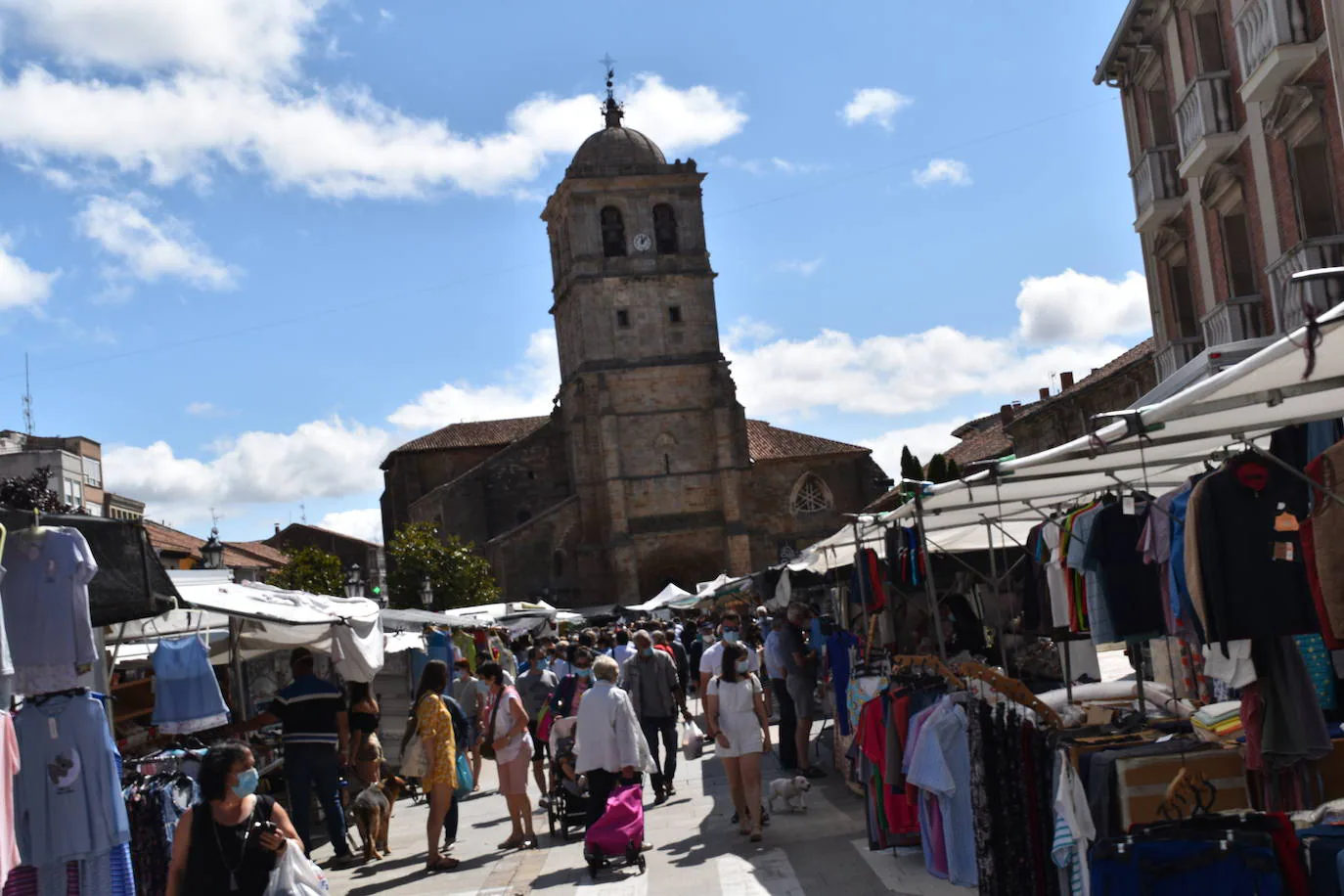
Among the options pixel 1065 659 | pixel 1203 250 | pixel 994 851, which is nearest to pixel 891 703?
pixel 1065 659

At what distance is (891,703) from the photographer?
9.38 m

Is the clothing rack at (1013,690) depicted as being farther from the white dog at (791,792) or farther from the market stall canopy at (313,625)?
the market stall canopy at (313,625)

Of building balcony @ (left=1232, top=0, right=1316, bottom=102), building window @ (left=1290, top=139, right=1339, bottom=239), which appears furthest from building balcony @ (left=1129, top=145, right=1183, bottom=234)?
building window @ (left=1290, top=139, right=1339, bottom=239)

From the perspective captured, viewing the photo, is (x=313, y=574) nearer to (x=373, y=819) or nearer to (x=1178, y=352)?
(x=1178, y=352)

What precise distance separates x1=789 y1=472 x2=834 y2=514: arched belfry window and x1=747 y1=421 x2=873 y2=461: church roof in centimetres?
113

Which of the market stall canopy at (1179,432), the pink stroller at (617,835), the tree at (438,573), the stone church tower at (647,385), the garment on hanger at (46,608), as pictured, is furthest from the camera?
the stone church tower at (647,385)

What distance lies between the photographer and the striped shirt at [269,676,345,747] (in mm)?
12289

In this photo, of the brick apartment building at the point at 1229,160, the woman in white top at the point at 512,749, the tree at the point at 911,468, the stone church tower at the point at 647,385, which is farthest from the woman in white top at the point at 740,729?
the stone church tower at the point at 647,385

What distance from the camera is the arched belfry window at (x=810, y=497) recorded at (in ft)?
198

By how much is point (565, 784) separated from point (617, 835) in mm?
2446

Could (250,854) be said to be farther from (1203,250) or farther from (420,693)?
(1203,250)

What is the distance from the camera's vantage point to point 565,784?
42.6 ft

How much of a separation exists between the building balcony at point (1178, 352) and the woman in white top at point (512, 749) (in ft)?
41.5

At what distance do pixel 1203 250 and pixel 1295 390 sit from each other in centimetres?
1449
